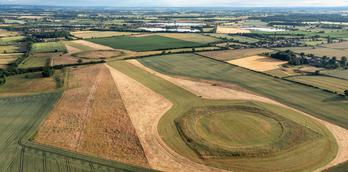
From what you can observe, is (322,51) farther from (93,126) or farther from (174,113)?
(93,126)

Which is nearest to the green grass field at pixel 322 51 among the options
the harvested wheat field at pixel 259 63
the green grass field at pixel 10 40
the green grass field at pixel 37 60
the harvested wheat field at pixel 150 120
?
the harvested wheat field at pixel 259 63

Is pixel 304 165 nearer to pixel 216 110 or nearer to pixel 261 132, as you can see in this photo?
pixel 261 132

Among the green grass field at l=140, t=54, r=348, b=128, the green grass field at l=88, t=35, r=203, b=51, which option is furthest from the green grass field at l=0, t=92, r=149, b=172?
the green grass field at l=88, t=35, r=203, b=51

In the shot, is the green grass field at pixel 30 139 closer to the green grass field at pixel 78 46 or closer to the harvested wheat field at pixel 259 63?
the green grass field at pixel 78 46

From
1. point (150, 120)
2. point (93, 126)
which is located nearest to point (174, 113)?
point (150, 120)

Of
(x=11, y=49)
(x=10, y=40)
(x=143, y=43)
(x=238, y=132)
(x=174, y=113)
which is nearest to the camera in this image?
(x=238, y=132)

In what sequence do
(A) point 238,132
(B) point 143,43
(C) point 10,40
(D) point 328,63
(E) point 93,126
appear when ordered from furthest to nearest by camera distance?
(C) point 10,40 < (B) point 143,43 < (D) point 328,63 < (E) point 93,126 < (A) point 238,132
